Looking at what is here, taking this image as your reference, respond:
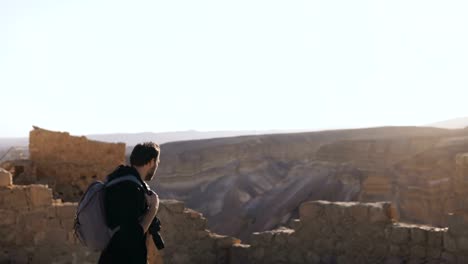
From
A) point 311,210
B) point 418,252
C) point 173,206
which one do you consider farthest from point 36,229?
point 418,252

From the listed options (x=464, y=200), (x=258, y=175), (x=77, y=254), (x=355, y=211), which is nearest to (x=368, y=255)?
(x=355, y=211)

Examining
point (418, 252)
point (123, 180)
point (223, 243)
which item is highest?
point (123, 180)

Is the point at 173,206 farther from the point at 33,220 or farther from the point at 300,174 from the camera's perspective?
the point at 300,174

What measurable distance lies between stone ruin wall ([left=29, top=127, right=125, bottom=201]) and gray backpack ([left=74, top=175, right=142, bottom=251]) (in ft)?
22.4

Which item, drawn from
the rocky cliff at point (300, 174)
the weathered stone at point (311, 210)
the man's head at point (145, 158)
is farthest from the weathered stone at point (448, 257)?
the rocky cliff at point (300, 174)

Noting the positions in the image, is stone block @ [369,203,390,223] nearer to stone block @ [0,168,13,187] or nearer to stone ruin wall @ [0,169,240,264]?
stone ruin wall @ [0,169,240,264]

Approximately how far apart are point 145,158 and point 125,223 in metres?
0.52

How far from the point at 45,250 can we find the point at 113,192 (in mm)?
4848

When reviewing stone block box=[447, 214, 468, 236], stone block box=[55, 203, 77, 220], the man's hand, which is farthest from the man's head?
stone block box=[55, 203, 77, 220]

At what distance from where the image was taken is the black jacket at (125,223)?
3.83 meters

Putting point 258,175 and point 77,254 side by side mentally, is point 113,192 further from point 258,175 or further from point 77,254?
point 258,175

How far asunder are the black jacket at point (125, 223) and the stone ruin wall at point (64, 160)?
6993mm

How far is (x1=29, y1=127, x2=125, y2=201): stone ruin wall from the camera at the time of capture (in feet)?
35.0

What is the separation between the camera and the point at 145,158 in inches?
165
